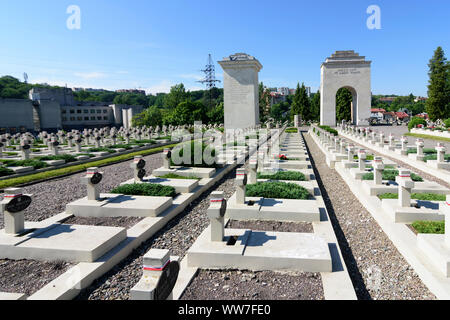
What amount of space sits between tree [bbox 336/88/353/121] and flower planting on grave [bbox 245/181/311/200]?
53.3 metres

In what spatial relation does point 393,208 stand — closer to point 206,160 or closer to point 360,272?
point 360,272

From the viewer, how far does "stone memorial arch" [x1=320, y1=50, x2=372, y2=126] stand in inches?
1700

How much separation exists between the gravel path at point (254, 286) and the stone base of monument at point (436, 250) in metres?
1.46

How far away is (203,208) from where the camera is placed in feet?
24.1

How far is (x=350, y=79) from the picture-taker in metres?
43.7

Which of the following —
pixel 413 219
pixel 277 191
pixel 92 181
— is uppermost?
pixel 92 181

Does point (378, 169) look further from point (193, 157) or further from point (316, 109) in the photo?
point (316, 109)

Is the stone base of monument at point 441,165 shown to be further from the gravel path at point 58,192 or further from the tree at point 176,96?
the tree at point 176,96

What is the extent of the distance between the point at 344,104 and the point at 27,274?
5858cm

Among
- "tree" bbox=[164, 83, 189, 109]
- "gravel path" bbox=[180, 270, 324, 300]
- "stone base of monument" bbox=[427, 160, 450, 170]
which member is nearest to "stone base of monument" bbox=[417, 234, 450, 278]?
"gravel path" bbox=[180, 270, 324, 300]

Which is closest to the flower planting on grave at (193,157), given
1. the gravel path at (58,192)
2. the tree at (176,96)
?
the gravel path at (58,192)

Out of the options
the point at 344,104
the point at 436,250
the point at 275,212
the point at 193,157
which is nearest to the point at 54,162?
the point at 193,157
